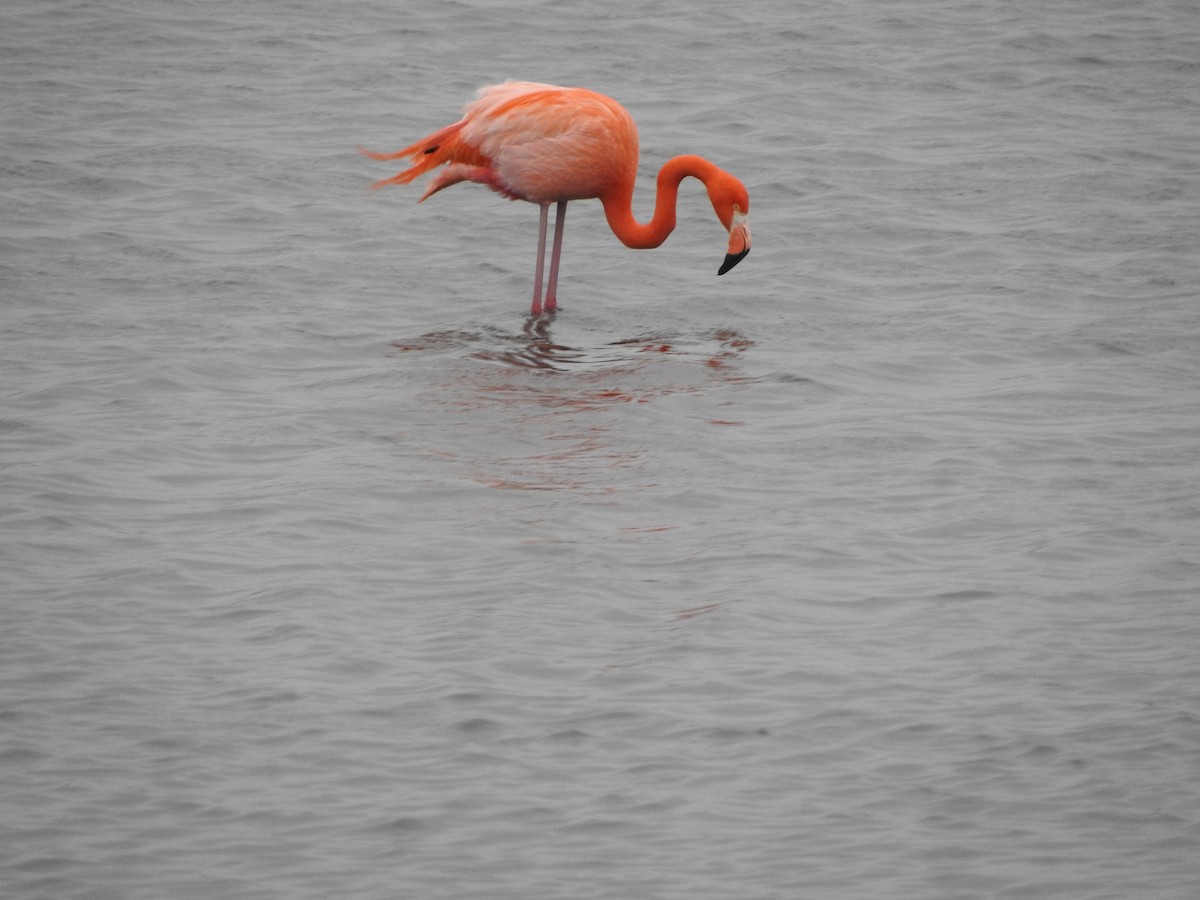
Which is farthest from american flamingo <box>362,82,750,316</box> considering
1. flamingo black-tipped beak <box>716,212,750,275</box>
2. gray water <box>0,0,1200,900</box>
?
gray water <box>0,0,1200,900</box>

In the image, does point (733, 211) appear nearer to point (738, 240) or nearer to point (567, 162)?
point (738, 240)

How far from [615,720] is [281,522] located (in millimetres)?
2279

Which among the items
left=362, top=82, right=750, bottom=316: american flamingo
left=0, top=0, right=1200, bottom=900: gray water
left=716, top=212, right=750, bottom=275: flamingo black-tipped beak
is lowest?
left=0, top=0, right=1200, bottom=900: gray water

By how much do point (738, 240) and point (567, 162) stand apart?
3.81 feet

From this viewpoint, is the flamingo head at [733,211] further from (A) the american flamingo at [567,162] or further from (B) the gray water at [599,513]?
(B) the gray water at [599,513]

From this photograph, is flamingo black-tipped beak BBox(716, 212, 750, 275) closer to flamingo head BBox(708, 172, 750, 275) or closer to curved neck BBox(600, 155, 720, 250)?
flamingo head BBox(708, 172, 750, 275)

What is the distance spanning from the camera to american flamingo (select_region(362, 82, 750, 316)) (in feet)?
36.6

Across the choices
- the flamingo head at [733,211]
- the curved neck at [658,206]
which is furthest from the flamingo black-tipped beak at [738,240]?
the curved neck at [658,206]

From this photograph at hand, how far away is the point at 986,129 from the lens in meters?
15.9

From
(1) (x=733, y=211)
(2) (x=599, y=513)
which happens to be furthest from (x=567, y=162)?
(2) (x=599, y=513)

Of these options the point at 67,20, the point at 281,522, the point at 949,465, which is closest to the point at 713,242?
the point at 949,465

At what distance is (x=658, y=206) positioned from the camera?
11438mm

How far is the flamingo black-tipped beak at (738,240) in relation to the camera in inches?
432

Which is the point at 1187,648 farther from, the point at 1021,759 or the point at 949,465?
the point at 949,465
